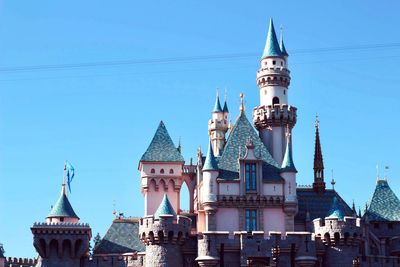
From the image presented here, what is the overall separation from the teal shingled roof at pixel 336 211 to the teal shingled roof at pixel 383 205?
11266 millimetres

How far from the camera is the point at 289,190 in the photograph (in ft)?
221

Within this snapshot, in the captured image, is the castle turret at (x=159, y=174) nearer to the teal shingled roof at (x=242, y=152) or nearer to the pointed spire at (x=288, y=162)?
the teal shingled roof at (x=242, y=152)

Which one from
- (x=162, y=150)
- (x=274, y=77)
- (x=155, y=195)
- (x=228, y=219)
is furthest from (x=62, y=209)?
(x=274, y=77)

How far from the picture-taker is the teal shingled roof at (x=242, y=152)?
6750cm

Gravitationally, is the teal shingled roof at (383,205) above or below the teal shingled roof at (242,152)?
below

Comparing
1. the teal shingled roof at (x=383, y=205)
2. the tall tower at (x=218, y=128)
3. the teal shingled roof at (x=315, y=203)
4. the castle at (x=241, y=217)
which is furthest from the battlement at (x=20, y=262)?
the teal shingled roof at (x=383, y=205)

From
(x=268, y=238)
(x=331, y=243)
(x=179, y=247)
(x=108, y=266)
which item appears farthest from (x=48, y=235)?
(x=331, y=243)

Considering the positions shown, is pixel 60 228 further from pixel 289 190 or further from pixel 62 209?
pixel 289 190

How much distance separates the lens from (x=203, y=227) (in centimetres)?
6781

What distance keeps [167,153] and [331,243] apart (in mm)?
14872

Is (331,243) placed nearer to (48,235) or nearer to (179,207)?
(179,207)

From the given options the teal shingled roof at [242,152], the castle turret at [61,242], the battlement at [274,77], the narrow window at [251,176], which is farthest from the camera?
the battlement at [274,77]

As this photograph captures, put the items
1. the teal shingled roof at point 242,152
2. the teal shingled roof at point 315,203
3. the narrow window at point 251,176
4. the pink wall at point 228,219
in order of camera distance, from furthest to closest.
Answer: the teal shingled roof at point 315,203 → the teal shingled roof at point 242,152 → the narrow window at point 251,176 → the pink wall at point 228,219

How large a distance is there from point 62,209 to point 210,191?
1074 cm
